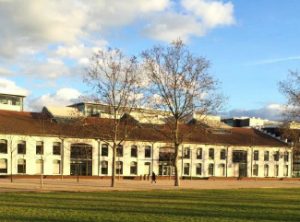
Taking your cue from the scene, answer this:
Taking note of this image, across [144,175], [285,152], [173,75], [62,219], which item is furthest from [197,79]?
[285,152]

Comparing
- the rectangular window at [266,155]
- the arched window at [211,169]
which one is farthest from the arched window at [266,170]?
the arched window at [211,169]

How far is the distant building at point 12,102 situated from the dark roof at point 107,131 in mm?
13351

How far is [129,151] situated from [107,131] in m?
28.3

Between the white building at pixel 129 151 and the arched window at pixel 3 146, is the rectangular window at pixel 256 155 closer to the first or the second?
the white building at pixel 129 151

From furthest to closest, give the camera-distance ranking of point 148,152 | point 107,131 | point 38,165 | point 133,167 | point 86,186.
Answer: point 148,152, point 133,167, point 38,165, point 107,131, point 86,186

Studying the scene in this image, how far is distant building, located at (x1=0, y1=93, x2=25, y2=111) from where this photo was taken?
95537 millimetres

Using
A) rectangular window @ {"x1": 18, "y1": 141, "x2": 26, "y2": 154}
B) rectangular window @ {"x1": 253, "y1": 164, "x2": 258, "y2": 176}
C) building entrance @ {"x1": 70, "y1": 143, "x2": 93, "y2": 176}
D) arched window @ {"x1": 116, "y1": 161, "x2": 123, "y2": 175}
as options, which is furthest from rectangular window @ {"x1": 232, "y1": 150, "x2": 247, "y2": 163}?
rectangular window @ {"x1": 18, "y1": 141, "x2": 26, "y2": 154}

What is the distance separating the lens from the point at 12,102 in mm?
98000

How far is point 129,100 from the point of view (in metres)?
54.0

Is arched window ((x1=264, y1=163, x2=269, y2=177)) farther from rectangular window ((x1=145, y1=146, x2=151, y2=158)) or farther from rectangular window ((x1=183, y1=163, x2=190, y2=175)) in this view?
rectangular window ((x1=145, y1=146, x2=151, y2=158))

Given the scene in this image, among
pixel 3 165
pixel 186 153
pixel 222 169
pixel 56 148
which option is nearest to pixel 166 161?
pixel 186 153

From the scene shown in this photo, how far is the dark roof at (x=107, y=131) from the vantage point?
57.8m

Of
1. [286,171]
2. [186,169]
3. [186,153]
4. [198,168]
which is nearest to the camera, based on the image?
[186,169]

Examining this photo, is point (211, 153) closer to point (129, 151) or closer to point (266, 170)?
point (266, 170)
